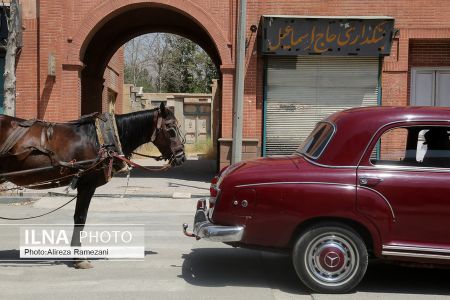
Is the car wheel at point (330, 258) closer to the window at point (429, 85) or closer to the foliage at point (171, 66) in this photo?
the window at point (429, 85)

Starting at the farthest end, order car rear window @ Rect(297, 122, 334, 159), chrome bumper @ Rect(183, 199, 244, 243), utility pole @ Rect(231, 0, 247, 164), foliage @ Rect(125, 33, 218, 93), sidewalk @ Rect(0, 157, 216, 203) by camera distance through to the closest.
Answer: foliage @ Rect(125, 33, 218, 93) → utility pole @ Rect(231, 0, 247, 164) → sidewalk @ Rect(0, 157, 216, 203) → car rear window @ Rect(297, 122, 334, 159) → chrome bumper @ Rect(183, 199, 244, 243)

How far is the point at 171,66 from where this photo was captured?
161 feet

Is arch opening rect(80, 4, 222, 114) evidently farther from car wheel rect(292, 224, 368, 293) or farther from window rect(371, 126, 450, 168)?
car wheel rect(292, 224, 368, 293)

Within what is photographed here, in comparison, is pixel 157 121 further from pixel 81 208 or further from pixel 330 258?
pixel 330 258

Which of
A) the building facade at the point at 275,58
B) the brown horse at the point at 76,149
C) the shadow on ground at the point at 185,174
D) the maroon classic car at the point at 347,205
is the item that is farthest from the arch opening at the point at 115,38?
the maroon classic car at the point at 347,205

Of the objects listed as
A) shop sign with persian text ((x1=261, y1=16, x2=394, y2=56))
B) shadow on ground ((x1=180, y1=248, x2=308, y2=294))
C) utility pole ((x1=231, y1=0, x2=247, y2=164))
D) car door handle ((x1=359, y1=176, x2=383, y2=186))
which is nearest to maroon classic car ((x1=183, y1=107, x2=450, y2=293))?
car door handle ((x1=359, y1=176, x2=383, y2=186))

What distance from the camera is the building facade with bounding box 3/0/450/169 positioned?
16.1m

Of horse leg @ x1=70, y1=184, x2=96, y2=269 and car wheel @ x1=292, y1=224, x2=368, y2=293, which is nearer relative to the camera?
car wheel @ x1=292, y1=224, x2=368, y2=293

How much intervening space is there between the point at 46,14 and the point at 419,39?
10.7 m

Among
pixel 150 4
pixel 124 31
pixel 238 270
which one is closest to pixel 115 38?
pixel 124 31

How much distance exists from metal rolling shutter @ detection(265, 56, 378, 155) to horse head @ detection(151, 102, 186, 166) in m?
9.89

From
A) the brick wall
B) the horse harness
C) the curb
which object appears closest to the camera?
the horse harness

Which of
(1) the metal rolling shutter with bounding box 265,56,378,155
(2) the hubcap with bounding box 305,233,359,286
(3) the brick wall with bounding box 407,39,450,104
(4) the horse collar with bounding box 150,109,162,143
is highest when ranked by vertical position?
(3) the brick wall with bounding box 407,39,450,104

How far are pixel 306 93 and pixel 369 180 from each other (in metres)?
11.1
